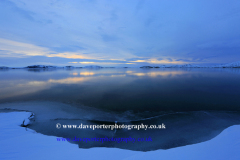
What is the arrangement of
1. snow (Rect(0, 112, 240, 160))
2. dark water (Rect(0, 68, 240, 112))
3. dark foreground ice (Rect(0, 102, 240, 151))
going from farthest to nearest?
dark water (Rect(0, 68, 240, 112)) → dark foreground ice (Rect(0, 102, 240, 151)) → snow (Rect(0, 112, 240, 160))

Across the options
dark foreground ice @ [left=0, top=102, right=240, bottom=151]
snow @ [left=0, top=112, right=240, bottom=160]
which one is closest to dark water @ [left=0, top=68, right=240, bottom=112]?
dark foreground ice @ [left=0, top=102, right=240, bottom=151]

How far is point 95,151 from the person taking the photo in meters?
4.32

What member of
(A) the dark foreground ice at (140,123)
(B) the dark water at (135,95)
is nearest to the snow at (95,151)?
(A) the dark foreground ice at (140,123)

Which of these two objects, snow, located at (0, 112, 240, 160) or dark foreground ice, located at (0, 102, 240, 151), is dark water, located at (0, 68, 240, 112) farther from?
snow, located at (0, 112, 240, 160)

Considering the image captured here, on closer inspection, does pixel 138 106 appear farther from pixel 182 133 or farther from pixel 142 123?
pixel 182 133

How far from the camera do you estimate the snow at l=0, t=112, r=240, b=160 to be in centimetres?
382

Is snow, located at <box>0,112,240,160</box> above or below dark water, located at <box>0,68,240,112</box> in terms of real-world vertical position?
below

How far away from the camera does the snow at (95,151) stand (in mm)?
3824

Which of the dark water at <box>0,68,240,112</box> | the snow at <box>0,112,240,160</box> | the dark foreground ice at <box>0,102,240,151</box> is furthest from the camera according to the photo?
the dark water at <box>0,68,240,112</box>

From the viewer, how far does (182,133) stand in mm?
6102

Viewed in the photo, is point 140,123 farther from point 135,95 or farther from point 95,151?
point 135,95

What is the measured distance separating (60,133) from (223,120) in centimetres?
1177

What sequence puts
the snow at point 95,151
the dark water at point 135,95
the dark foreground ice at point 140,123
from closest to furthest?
the snow at point 95,151 < the dark foreground ice at point 140,123 < the dark water at point 135,95

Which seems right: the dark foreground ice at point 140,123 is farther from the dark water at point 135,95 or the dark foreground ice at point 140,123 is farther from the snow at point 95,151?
the dark water at point 135,95
